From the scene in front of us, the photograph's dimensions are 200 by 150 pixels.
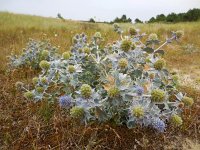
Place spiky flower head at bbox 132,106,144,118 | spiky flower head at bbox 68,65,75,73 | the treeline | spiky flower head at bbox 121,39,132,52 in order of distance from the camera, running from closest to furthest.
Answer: spiky flower head at bbox 132,106,144,118 < spiky flower head at bbox 121,39,132,52 < spiky flower head at bbox 68,65,75,73 < the treeline

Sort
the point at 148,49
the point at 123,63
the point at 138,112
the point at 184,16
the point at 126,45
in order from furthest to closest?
the point at 184,16 < the point at 148,49 < the point at 126,45 < the point at 123,63 < the point at 138,112

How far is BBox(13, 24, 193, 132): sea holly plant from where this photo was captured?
328 centimetres

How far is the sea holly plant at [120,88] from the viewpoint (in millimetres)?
3279

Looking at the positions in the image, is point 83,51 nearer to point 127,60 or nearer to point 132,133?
point 127,60

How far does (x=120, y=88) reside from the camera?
3234mm

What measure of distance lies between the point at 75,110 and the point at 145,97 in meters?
0.65

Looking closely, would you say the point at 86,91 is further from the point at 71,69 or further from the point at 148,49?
the point at 148,49

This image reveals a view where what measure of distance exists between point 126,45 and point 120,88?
0.56m

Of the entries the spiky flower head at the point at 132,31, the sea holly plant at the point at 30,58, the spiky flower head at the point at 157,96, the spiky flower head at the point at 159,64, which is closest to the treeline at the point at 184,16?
the sea holly plant at the point at 30,58

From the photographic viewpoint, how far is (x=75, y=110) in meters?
3.29

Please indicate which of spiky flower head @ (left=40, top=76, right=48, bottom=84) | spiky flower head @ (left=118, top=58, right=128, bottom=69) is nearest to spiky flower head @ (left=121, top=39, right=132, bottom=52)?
spiky flower head @ (left=118, top=58, right=128, bottom=69)

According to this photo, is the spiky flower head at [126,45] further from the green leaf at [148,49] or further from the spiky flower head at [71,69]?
the spiky flower head at [71,69]

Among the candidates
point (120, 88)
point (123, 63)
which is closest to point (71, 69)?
point (123, 63)

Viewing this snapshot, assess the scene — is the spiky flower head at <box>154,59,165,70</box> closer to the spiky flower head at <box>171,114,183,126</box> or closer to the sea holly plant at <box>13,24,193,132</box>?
the sea holly plant at <box>13,24,193,132</box>
